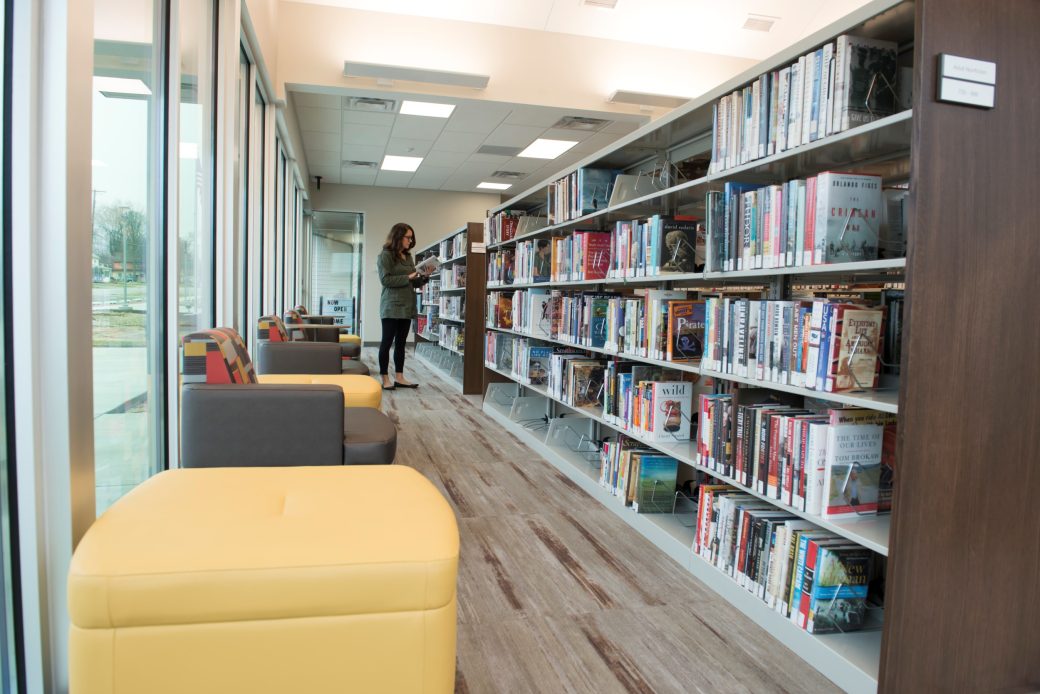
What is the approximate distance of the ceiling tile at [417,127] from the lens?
8.10 m

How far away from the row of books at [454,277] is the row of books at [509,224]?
3.84 feet

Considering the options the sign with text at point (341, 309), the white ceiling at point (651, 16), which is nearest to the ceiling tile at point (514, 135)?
the white ceiling at point (651, 16)

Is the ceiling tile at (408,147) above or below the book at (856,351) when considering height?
above

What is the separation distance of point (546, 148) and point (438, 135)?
1516mm

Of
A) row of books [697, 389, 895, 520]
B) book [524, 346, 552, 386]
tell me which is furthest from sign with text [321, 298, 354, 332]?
row of books [697, 389, 895, 520]

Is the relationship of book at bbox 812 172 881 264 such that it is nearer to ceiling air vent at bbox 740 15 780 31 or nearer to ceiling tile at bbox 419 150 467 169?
ceiling air vent at bbox 740 15 780 31

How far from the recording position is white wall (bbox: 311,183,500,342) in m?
12.6

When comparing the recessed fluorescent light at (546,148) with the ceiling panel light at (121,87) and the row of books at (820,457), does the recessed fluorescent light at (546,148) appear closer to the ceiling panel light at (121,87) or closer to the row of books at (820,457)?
the ceiling panel light at (121,87)

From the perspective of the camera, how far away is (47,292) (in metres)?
1.44

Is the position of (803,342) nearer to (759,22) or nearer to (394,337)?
(759,22)

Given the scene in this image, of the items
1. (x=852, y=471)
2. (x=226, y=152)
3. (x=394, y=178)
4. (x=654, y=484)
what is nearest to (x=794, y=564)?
(x=852, y=471)

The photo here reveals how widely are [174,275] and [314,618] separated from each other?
202cm

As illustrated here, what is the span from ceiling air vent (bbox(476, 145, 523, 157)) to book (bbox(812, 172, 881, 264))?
7.81m

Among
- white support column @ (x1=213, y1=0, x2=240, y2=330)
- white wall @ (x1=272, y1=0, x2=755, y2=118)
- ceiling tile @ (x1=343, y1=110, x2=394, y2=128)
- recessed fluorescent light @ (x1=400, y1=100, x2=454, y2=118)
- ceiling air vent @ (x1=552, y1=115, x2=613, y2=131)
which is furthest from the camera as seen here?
ceiling tile @ (x1=343, y1=110, x2=394, y2=128)
